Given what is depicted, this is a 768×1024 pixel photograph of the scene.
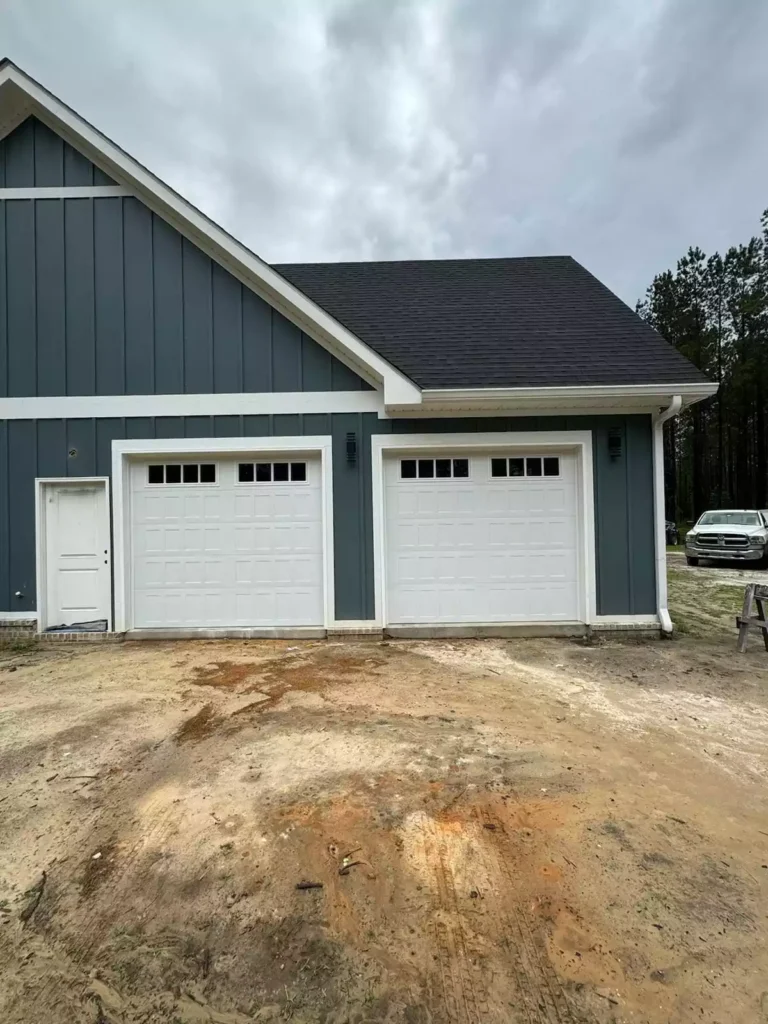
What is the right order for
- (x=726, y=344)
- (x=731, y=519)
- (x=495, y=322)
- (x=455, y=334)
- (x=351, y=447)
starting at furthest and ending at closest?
1. (x=726, y=344)
2. (x=731, y=519)
3. (x=495, y=322)
4. (x=455, y=334)
5. (x=351, y=447)

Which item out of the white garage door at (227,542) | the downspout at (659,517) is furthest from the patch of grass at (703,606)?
the white garage door at (227,542)

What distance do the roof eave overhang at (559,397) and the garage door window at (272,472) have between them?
4.54ft

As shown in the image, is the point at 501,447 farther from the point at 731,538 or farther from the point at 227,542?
the point at 731,538

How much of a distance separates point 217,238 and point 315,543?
12.4 ft

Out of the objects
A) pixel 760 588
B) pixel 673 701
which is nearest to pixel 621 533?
pixel 760 588

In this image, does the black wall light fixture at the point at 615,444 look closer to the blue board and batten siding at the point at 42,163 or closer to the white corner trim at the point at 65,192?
the white corner trim at the point at 65,192

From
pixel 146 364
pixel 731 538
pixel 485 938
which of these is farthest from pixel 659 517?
pixel 731 538

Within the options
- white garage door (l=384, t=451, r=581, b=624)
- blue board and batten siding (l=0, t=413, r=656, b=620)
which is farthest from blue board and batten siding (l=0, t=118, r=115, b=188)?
white garage door (l=384, t=451, r=581, b=624)

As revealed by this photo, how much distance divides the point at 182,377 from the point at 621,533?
5742mm

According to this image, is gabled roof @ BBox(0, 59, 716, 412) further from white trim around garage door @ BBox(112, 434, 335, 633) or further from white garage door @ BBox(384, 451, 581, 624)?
white trim around garage door @ BBox(112, 434, 335, 633)

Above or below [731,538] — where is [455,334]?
above

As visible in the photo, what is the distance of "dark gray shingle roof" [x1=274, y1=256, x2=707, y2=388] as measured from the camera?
5.97 metres

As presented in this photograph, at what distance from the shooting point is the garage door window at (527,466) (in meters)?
6.17

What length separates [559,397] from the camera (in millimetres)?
5750
